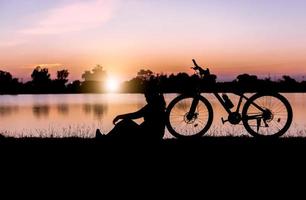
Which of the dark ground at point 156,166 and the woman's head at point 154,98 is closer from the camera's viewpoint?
the dark ground at point 156,166

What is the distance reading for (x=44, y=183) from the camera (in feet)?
21.0

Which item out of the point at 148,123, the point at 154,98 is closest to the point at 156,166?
the point at 148,123

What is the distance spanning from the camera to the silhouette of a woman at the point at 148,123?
716cm

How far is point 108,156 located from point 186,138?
9.14 feet

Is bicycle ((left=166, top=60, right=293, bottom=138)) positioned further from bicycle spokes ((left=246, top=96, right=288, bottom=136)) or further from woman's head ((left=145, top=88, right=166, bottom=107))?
woman's head ((left=145, top=88, right=166, bottom=107))

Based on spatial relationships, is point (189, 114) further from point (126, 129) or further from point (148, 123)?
point (126, 129)

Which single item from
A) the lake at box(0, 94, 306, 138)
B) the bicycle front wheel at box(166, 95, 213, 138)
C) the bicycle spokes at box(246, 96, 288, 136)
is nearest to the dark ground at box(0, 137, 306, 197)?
the bicycle front wheel at box(166, 95, 213, 138)

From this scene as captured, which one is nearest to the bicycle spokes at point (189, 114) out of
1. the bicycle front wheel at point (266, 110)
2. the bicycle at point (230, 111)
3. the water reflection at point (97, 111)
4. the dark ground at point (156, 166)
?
the bicycle at point (230, 111)

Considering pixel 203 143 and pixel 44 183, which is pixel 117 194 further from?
pixel 203 143

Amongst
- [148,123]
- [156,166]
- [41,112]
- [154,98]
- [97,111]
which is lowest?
[41,112]

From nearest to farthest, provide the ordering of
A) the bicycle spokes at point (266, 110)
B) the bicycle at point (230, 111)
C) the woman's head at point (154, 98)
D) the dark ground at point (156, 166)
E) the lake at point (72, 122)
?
the dark ground at point (156, 166) < the woman's head at point (154, 98) < the bicycle at point (230, 111) < the bicycle spokes at point (266, 110) < the lake at point (72, 122)

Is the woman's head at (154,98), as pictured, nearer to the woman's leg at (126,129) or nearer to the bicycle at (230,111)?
the woman's leg at (126,129)

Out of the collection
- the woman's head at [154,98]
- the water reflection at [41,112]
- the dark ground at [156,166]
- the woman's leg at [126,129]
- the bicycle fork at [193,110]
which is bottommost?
the water reflection at [41,112]

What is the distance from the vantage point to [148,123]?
7.27m
